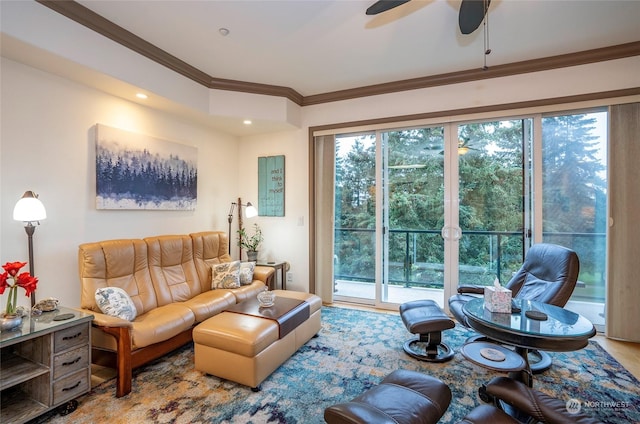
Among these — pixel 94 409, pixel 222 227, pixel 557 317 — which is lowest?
pixel 94 409

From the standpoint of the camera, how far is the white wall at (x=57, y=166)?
2432 millimetres

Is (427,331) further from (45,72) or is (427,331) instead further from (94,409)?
(45,72)

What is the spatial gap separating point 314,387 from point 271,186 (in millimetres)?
3049

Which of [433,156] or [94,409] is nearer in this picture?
[94,409]

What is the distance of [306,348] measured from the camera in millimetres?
2971

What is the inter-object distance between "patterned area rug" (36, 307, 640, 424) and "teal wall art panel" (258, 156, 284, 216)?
2249 mm

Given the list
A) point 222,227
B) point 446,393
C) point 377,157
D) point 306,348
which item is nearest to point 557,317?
point 446,393

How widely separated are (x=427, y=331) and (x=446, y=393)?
38.2 inches

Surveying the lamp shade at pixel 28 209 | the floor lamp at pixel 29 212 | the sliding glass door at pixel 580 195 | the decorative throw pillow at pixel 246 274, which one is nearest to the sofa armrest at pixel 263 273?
the decorative throw pillow at pixel 246 274

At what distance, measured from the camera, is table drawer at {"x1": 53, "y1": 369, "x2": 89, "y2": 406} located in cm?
199

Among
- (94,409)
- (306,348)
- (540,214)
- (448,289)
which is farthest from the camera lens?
(448,289)

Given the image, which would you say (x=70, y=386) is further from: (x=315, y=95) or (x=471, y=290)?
(x=315, y=95)

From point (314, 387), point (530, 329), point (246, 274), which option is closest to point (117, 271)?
point (246, 274)

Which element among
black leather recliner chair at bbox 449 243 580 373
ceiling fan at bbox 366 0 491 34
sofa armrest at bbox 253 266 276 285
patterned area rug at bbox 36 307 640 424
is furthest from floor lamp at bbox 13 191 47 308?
black leather recliner chair at bbox 449 243 580 373
